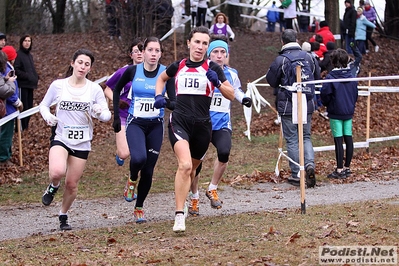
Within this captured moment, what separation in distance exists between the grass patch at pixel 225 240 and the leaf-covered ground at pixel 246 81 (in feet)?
12.9

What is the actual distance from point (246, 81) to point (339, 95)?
10.1m

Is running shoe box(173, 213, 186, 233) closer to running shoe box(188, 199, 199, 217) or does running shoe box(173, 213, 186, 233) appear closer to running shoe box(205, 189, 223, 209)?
running shoe box(188, 199, 199, 217)

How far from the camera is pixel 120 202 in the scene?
11172mm

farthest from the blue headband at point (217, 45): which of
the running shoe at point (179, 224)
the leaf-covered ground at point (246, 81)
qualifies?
the leaf-covered ground at point (246, 81)

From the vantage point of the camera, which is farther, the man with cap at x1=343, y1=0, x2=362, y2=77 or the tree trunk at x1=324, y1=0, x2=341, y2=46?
the tree trunk at x1=324, y1=0, x2=341, y2=46

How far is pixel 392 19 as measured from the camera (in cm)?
2927

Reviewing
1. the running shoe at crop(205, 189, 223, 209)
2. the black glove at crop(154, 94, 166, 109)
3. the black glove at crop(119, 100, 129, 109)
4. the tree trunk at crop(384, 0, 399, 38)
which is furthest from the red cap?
the tree trunk at crop(384, 0, 399, 38)

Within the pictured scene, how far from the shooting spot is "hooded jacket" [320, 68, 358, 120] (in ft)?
39.1

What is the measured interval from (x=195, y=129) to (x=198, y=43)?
3.11 feet

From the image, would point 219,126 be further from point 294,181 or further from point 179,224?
point 294,181

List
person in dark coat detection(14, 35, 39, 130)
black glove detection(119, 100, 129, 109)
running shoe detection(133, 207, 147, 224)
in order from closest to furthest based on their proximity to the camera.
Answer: running shoe detection(133, 207, 147, 224), black glove detection(119, 100, 129, 109), person in dark coat detection(14, 35, 39, 130)

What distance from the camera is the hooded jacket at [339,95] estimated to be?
39.1 feet

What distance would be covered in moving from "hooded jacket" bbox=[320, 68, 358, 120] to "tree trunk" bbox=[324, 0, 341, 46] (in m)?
13.2

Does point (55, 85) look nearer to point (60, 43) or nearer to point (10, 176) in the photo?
point (10, 176)
